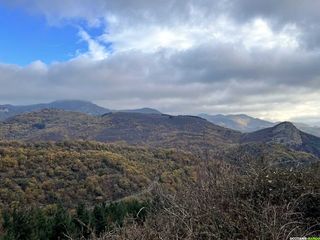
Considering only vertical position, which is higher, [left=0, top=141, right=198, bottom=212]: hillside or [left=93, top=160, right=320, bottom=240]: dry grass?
[left=93, top=160, right=320, bottom=240]: dry grass

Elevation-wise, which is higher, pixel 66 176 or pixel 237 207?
pixel 237 207

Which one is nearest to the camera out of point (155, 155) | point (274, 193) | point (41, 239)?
point (274, 193)

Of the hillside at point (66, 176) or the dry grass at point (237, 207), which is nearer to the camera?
the dry grass at point (237, 207)

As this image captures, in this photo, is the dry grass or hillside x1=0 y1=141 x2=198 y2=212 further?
hillside x1=0 y1=141 x2=198 y2=212

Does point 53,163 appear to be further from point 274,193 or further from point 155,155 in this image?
point 274,193

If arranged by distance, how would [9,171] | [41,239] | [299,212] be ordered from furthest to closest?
[9,171] < [41,239] < [299,212]

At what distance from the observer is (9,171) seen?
74.1m

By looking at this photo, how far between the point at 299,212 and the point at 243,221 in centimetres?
92

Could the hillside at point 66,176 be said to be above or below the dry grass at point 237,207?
below

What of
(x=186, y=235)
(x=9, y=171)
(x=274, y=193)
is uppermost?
(x=274, y=193)

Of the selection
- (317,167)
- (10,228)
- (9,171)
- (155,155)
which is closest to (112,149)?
(155,155)

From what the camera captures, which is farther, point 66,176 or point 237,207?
point 66,176

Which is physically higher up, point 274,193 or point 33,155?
point 274,193

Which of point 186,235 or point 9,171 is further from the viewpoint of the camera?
point 9,171
